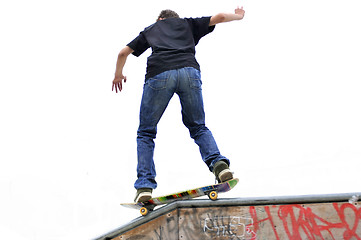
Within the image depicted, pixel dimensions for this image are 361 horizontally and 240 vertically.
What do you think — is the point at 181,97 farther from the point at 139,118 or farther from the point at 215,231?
the point at 215,231

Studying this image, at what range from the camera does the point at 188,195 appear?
3311 millimetres

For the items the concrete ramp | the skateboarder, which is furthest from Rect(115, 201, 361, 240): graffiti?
the skateboarder

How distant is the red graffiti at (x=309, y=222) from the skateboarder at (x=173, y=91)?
2.10ft

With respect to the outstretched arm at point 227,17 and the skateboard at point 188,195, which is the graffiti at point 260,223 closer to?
the skateboard at point 188,195

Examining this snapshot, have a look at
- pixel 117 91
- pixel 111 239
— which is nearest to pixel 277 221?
pixel 111 239

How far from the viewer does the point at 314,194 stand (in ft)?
9.36

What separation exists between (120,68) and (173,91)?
858 mm

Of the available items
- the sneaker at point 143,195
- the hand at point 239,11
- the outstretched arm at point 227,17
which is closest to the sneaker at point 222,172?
the sneaker at point 143,195

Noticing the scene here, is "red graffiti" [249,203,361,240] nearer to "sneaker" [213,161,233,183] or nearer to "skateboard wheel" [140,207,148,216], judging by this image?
"sneaker" [213,161,233,183]

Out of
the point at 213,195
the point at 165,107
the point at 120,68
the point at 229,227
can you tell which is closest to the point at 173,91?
the point at 165,107

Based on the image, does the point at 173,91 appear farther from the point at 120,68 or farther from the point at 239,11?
the point at 239,11

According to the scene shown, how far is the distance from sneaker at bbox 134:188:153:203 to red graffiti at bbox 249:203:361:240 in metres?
1.00

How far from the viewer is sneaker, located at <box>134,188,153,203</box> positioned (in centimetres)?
329

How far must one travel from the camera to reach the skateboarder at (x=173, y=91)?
3.49m
